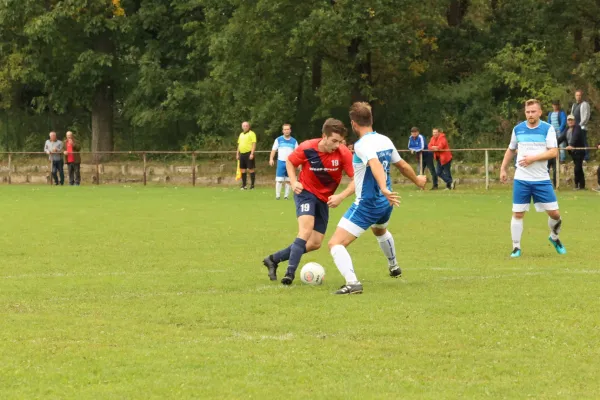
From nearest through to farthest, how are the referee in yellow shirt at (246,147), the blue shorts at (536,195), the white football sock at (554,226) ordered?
the blue shorts at (536,195)
the white football sock at (554,226)
the referee in yellow shirt at (246,147)

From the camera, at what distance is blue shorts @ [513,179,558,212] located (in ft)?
45.3

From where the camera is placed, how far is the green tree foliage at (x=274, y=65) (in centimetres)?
3712

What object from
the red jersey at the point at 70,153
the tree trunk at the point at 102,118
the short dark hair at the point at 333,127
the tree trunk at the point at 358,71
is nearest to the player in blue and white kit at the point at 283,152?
the tree trunk at the point at 358,71

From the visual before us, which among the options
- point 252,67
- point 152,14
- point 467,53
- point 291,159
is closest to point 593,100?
point 467,53

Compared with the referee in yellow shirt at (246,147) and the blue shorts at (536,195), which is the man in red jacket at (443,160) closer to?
the referee in yellow shirt at (246,147)

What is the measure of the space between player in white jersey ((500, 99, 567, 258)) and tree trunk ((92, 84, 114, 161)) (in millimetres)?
33586

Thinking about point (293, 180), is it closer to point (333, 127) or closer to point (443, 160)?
point (333, 127)

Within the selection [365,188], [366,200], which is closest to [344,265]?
[366,200]

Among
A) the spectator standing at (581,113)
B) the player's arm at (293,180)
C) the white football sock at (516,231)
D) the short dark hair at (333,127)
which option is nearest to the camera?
the short dark hair at (333,127)

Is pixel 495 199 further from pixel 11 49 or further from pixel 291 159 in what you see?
pixel 11 49

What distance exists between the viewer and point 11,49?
44.8 m

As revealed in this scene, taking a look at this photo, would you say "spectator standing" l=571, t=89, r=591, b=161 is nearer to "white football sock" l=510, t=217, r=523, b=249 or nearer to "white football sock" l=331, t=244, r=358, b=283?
"white football sock" l=510, t=217, r=523, b=249

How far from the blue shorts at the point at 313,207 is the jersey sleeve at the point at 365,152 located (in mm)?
1101

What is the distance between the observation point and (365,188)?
419 inches
